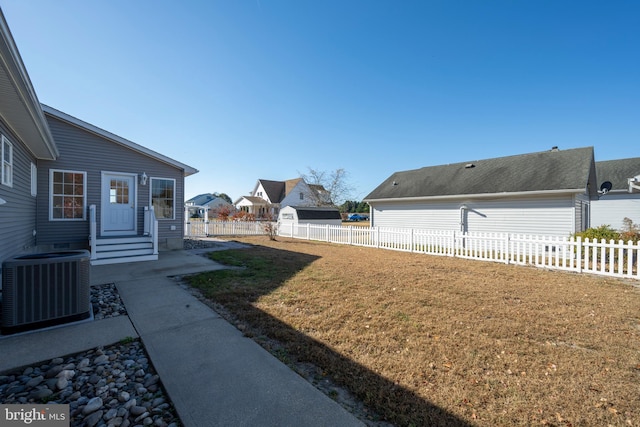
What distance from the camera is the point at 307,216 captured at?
1952 centimetres

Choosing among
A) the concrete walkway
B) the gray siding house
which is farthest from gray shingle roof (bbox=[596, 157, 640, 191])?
the gray siding house

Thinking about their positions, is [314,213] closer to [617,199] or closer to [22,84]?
[22,84]

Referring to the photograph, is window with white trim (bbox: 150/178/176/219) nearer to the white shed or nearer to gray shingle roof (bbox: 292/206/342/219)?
the white shed

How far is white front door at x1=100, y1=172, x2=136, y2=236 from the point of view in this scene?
908cm

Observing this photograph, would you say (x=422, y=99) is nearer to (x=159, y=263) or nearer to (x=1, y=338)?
(x=159, y=263)

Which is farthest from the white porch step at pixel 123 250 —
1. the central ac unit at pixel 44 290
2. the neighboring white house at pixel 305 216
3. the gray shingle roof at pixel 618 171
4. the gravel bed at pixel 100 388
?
the gray shingle roof at pixel 618 171

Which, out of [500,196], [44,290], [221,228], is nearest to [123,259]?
[44,290]

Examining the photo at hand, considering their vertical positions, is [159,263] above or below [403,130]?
below

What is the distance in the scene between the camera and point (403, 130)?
1981 cm

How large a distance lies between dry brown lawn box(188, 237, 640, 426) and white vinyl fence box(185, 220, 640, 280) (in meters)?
1.00

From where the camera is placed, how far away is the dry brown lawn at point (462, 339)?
2.18 m

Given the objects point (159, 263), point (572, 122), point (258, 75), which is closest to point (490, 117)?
point (572, 122)

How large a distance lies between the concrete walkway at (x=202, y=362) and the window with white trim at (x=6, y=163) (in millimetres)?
3244

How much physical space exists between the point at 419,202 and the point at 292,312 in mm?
13256
